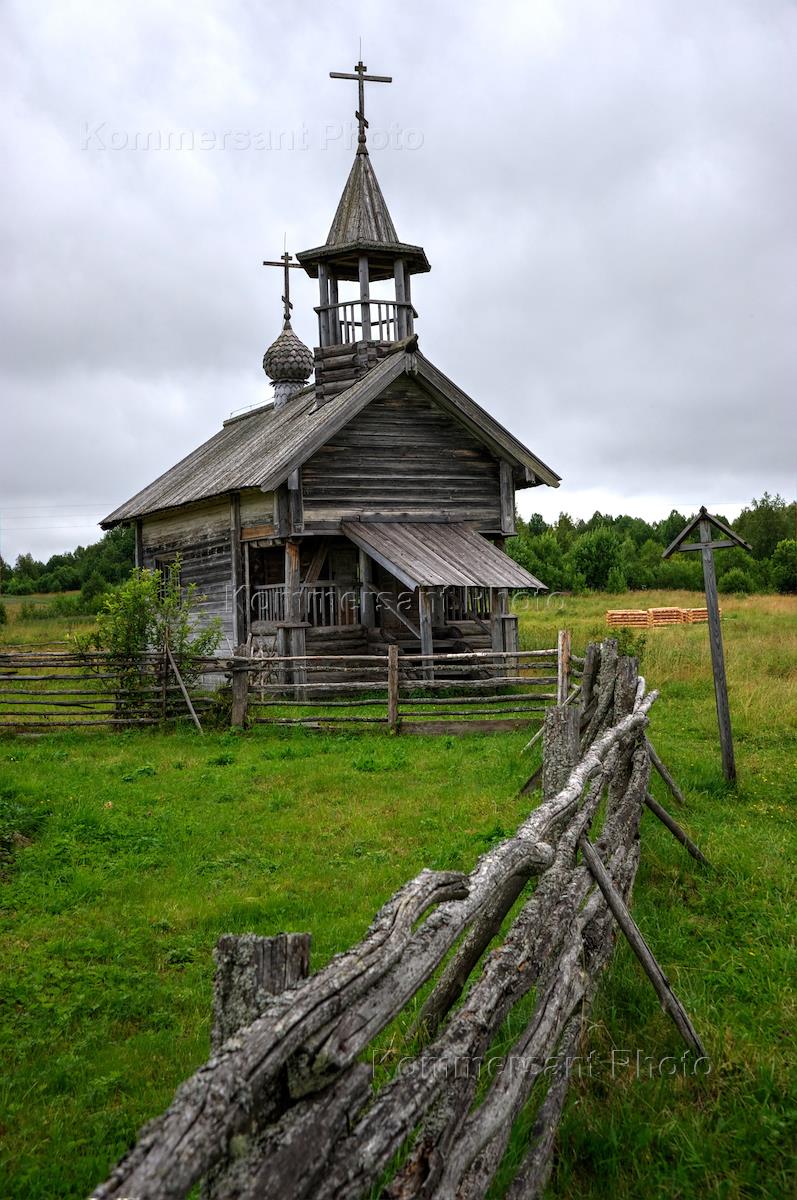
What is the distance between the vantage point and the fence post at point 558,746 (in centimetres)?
736

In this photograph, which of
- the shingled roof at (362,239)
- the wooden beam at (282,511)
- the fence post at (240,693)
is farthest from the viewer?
the shingled roof at (362,239)

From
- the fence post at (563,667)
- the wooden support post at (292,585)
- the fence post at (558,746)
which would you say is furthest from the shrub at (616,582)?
the fence post at (558,746)

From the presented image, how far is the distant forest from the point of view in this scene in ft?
167

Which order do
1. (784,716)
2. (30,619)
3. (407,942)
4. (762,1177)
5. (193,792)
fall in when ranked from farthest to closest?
(30,619) → (784,716) → (193,792) → (762,1177) → (407,942)

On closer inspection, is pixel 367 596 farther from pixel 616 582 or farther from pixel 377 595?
pixel 616 582

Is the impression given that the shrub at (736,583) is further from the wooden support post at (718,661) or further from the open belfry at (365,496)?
the wooden support post at (718,661)

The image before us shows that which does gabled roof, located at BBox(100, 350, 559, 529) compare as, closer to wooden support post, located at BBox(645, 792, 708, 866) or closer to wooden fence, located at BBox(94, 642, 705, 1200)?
wooden support post, located at BBox(645, 792, 708, 866)

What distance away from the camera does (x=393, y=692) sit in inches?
555

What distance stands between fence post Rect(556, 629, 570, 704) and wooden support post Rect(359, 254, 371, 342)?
30.6 ft

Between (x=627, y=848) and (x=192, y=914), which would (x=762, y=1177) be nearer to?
(x=627, y=848)

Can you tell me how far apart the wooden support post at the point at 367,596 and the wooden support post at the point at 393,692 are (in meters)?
5.15

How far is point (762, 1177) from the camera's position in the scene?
12.0 feet

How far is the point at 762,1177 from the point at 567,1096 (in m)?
0.83

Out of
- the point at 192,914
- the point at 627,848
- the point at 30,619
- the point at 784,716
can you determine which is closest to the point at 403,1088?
the point at 627,848
